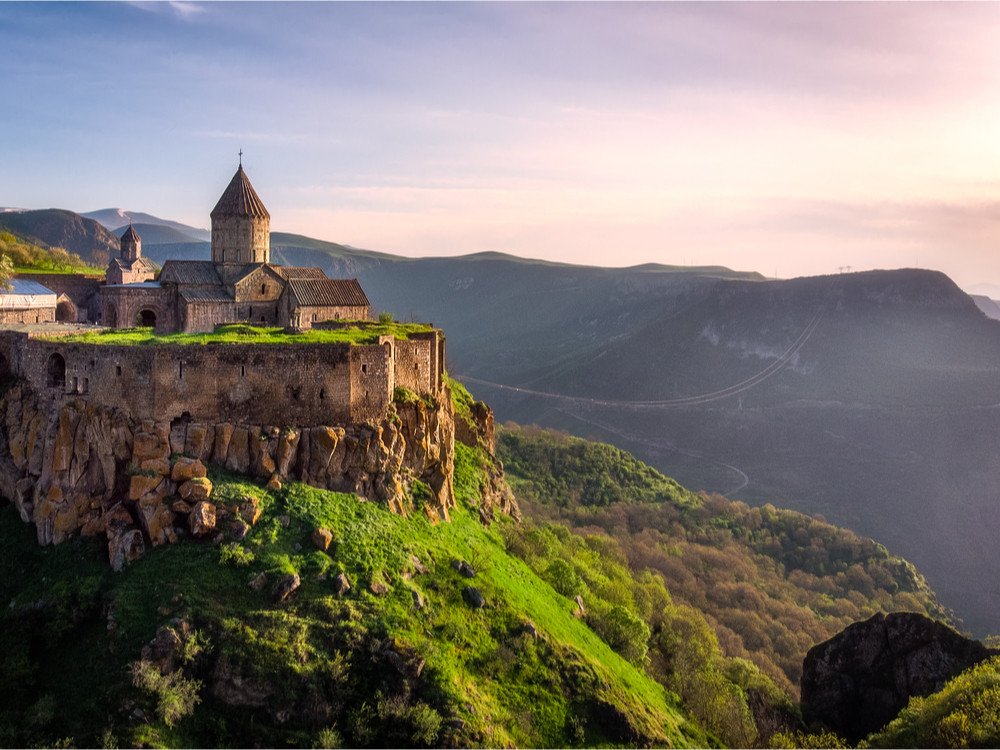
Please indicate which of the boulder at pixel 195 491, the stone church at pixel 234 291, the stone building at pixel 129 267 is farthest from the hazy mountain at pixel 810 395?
the stone building at pixel 129 267

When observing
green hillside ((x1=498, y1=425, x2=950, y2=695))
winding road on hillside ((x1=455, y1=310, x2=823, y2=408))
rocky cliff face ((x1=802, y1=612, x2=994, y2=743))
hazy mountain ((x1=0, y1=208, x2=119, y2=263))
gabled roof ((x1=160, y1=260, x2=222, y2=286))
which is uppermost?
hazy mountain ((x1=0, y1=208, x2=119, y2=263))

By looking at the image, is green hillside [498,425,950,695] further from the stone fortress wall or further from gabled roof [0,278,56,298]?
gabled roof [0,278,56,298]

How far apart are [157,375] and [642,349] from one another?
104 meters

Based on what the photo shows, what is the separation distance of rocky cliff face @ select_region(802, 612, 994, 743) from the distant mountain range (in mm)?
32614

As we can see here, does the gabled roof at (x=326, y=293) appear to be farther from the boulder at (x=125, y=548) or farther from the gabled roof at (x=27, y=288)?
the boulder at (x=125, y=548)

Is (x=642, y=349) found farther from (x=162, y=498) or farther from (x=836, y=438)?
(x=162, y=498)

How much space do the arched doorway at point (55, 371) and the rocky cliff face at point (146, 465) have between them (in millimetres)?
657

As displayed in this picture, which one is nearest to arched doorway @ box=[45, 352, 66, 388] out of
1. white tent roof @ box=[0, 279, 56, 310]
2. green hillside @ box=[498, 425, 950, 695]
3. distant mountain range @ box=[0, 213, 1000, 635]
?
white tent roof @ box=[0, 279, 56, 310]

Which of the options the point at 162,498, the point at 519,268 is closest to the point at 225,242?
the point at 162,498

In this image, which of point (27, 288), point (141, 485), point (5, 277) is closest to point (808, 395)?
point (27, 288)

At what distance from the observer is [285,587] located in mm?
18500

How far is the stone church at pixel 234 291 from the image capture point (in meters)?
33.8

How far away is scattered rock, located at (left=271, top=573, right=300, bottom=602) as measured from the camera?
18391 mm

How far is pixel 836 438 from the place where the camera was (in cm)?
8569
